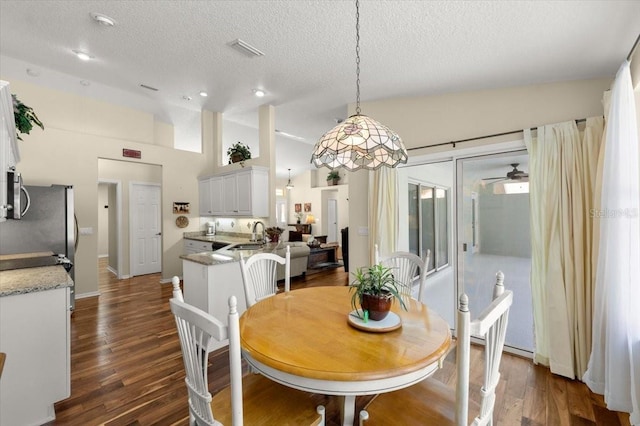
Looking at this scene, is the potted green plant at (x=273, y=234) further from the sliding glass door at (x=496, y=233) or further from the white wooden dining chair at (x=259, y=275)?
the sliding glass door at (x=496, y=233)

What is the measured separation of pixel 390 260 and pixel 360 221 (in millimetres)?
1190

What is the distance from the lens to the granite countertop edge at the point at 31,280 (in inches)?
69.3

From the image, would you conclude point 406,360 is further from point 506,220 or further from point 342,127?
point 506,220

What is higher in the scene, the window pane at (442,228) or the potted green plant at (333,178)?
the potted green plant at (333,178)

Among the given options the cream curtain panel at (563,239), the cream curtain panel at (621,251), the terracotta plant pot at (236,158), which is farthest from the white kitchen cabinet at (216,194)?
the cream curtain panel at (621,251)

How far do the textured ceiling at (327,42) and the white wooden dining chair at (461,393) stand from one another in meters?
1.73

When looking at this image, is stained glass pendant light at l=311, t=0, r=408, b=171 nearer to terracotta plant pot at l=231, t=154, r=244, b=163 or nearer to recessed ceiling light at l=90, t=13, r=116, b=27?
recessed ceiling light at l=90, t=13, r=116, b=27

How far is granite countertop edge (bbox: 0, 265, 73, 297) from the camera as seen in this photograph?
1761mm

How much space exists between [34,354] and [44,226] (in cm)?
269

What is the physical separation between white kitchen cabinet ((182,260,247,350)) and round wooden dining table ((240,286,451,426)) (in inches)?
50.0

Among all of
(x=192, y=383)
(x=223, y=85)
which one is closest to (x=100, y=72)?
(x=223, y=85)

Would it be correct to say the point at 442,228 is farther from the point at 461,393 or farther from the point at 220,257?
the point at 461,393

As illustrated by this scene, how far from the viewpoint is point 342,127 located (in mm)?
1713

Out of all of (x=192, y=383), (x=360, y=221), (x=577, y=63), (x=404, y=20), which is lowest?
(x=192, y=383)
